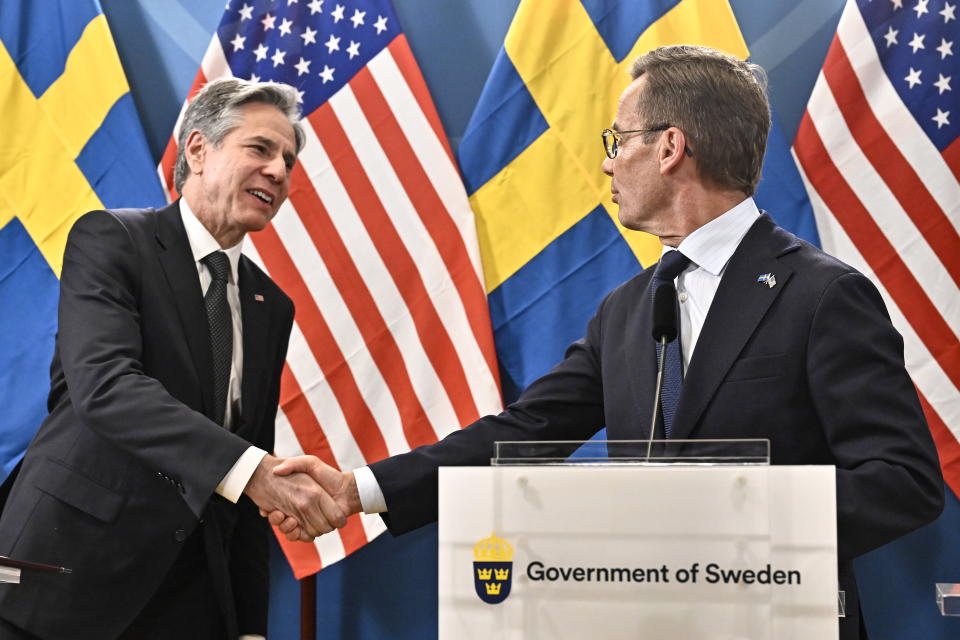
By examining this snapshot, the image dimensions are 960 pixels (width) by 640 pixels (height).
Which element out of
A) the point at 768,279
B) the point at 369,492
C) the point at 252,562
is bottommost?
the point at 252,562

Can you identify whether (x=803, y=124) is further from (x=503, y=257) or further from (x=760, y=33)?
(x=503, y=257)

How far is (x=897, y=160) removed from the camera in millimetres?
3289

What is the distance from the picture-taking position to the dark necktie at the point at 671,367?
194 centimetres

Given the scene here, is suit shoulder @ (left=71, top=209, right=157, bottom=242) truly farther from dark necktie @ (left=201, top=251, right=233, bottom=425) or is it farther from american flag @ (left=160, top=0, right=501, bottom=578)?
american flag @ (left=160, top=0, right=501, bottom=578)

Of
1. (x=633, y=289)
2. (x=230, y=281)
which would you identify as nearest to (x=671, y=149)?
(x=633, y=289)

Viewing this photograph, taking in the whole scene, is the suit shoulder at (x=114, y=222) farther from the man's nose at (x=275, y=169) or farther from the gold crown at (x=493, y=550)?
the gold crown at (x=493, y=550)

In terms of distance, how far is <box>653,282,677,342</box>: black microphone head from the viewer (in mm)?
1768

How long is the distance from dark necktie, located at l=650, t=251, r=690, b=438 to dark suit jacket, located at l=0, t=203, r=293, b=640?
902mm

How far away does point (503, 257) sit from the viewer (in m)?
3.48

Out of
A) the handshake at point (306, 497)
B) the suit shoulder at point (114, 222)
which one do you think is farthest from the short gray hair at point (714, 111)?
the suit shoulder at point (114, 222)

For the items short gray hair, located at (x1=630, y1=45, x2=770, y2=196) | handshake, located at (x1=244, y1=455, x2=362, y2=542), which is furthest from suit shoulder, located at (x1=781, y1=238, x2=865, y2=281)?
handshake, located at (x1=244, y1=455, x2=362, y2=542)

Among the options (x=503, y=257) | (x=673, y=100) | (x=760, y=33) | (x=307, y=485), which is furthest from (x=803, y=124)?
(x=307, y=485)

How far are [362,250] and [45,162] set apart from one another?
114cm

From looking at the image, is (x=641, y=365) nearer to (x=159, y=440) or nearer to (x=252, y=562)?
(x=159, y=440)
